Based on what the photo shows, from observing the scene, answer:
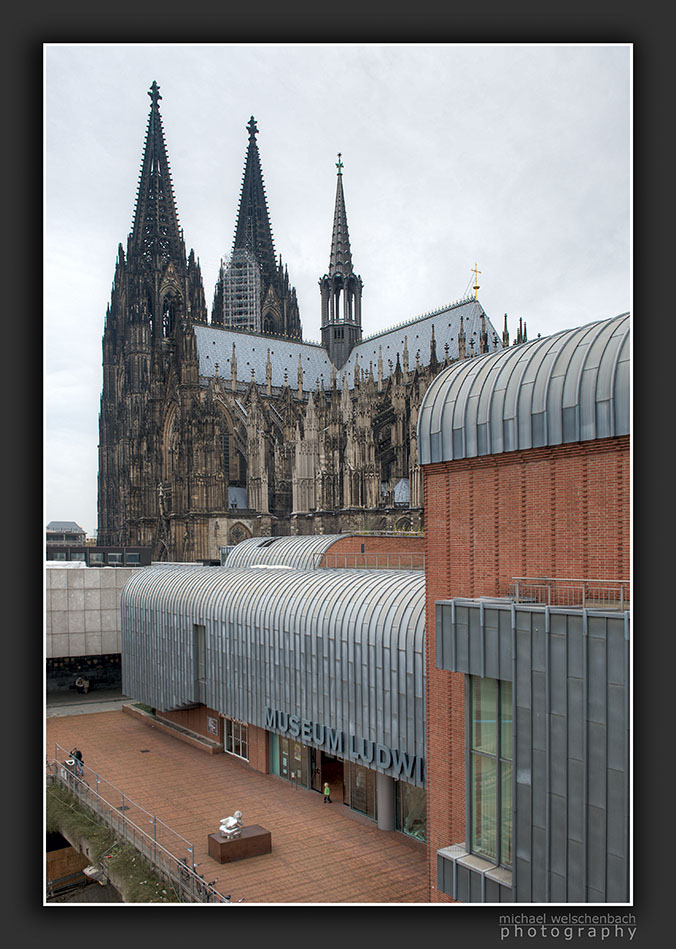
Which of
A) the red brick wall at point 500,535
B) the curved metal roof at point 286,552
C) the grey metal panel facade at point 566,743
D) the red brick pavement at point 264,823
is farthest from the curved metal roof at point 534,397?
the curved metal roof at point 286,552

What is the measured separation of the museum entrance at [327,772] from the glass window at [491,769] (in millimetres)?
11377

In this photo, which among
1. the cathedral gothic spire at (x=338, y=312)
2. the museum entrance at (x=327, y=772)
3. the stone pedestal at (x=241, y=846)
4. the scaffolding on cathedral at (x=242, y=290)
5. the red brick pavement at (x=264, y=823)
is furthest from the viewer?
the scaffolding on cathedral at (x=242, y=290)

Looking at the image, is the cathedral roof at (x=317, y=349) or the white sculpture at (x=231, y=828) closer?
the white sculpture at (x=231, y=828)

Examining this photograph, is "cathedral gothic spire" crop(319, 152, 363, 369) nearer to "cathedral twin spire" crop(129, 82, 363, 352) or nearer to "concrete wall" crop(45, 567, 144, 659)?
"cathedral twin spire" crop(129, 82, 363, 352)

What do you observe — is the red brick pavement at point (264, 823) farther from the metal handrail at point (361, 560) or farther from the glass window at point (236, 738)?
the metal handrail at point (361, 560)

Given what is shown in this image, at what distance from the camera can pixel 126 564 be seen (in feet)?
168

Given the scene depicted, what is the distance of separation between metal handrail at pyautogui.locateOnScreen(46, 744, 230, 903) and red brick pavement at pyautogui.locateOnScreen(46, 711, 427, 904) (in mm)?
637

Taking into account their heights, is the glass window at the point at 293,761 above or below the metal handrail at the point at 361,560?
below

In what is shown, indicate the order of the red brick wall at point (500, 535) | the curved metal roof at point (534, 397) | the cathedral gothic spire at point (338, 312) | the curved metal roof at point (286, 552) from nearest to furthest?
the curved metal roof at point (534, 397), the red brick wall at point (500, 535), the curved metal roof at point (286, 552), the cathedral gothic spire at point (338, 312)

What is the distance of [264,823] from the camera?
21484 millimetres

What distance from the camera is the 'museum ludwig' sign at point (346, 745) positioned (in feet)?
61.0

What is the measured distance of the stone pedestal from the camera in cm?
1878

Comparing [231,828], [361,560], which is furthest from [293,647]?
[361,560]
